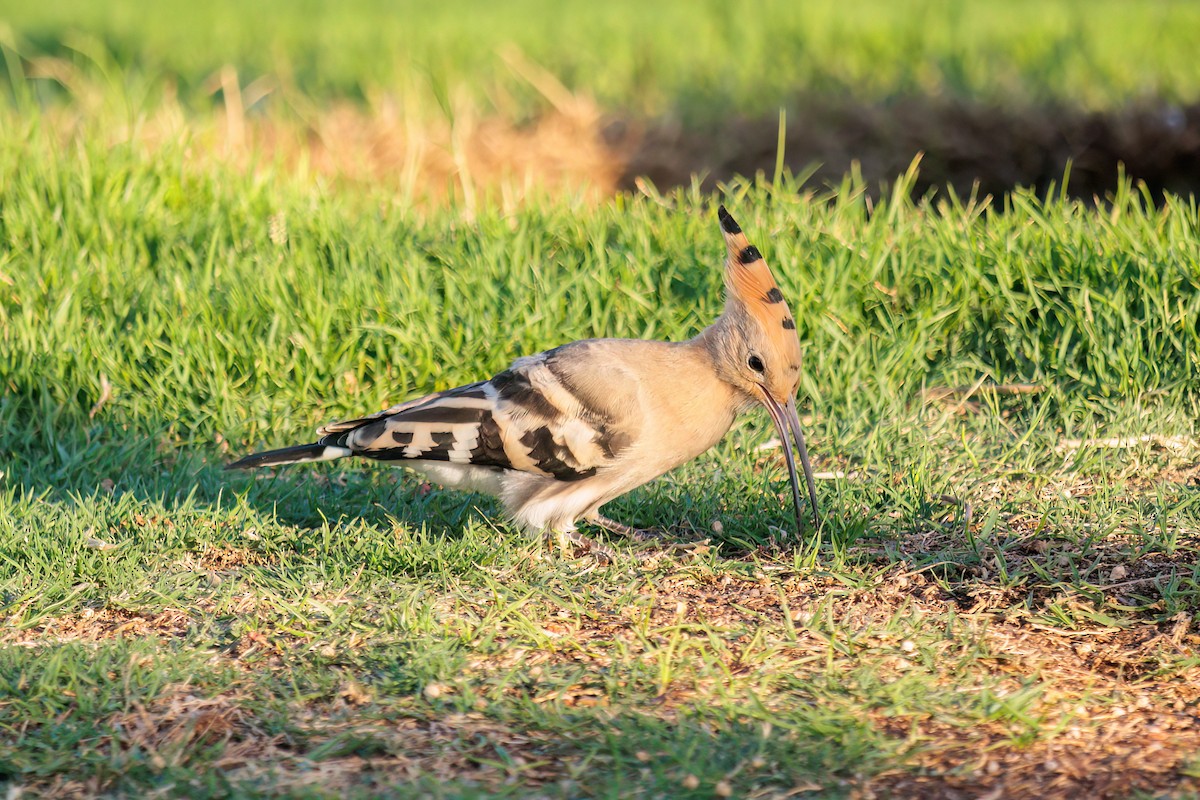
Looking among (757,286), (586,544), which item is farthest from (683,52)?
(586,544)

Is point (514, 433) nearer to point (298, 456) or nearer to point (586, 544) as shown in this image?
point (586, 544)

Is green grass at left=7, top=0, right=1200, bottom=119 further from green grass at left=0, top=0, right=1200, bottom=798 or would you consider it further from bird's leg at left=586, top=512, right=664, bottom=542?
bird's leg at left=586, top=512, right=664, bottom=542

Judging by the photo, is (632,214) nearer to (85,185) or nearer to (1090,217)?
(1090,217)

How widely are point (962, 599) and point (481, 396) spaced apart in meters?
1.40

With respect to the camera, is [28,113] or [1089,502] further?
[28,113]

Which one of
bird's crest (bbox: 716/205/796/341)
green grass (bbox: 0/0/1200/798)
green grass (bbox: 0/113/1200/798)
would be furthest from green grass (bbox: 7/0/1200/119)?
bird's crest (bbox: 716/205/796/341)

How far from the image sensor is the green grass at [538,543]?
2.76 meters

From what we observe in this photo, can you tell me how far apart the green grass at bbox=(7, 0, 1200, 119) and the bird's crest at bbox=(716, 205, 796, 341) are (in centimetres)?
482

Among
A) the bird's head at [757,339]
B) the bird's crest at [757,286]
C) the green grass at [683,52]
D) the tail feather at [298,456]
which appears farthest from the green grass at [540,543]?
the green grass at [683,52]

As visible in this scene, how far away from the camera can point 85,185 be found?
5.64m

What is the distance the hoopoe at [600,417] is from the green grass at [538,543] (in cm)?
20

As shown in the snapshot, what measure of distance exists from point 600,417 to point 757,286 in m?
0.55

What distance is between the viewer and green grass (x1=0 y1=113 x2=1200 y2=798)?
2.76m

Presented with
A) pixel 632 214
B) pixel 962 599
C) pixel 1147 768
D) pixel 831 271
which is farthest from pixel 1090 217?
pixel 1147 768
